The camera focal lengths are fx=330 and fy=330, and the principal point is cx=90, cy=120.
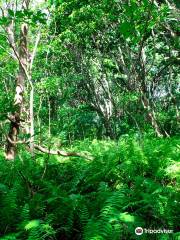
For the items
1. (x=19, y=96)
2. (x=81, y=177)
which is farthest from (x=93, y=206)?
(x=19, y=96)

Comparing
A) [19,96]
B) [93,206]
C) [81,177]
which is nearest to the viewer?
[93,206]

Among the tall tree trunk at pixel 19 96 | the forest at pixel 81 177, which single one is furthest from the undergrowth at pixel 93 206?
the tall tree trunk at pixel 19 96

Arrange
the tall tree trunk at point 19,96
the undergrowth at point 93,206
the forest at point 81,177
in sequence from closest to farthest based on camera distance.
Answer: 1. the undergrowth at point 93,206
2. the forest at point 81,177
3. the tall tree trunk at point 19,96

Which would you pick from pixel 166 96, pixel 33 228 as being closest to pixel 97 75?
pixel 166 96

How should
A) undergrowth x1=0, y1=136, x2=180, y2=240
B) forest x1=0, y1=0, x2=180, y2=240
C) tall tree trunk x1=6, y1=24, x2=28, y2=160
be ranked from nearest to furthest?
1. undergrowth x1=0, y1=136, x2=180, y2=240
2. forest x1=0, y1=0, x2=180, y2=240
3. tall tree trunk x1=6, y1=24, x2=28, y2=160

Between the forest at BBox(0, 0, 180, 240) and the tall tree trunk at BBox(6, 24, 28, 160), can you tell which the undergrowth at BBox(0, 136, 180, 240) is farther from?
the tall tree trunk at BBox(6, 24, 28, 160)

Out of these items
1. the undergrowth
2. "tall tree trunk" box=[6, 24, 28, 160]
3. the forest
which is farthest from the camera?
"tall tree trunk" box=[6, 24, 28, 160]

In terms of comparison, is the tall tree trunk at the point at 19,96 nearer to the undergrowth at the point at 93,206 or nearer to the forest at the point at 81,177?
the forest at the point at 81,177

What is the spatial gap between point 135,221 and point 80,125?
2459 cm

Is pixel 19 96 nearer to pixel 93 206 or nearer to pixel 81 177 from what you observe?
pixel 81 177

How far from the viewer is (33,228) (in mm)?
3822

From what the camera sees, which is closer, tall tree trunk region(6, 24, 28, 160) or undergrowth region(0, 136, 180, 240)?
undergrowth region(0, 136, 180, 240)

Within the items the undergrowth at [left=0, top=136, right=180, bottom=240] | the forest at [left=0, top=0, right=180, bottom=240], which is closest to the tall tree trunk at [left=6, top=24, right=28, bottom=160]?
the forest at [left=0, top=0, right=180, bottom=240]

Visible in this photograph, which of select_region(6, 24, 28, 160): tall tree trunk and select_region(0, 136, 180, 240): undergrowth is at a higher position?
select_region(6, 24, 28, 160): tall tree trunk
